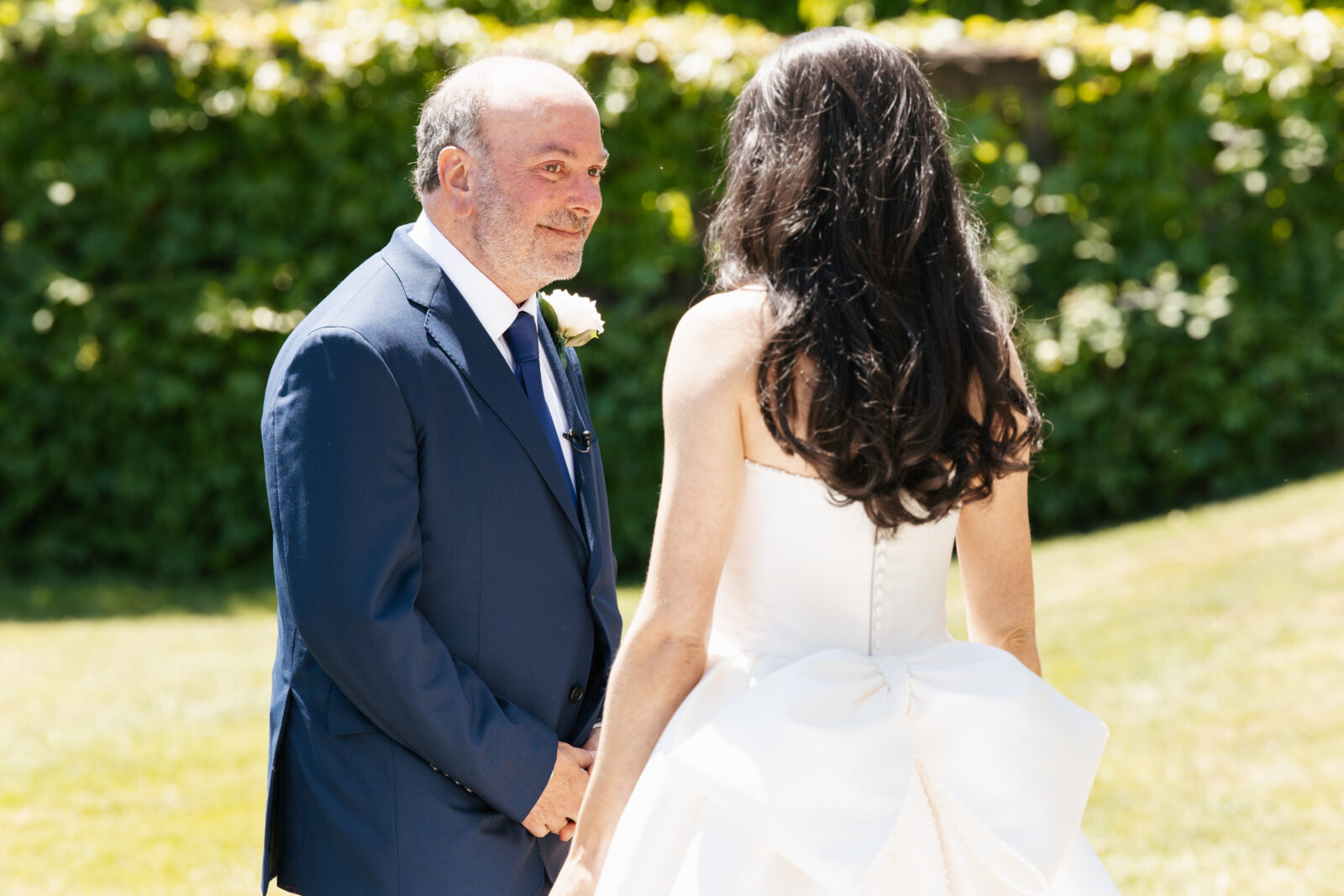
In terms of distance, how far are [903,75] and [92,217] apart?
7511 millimetres

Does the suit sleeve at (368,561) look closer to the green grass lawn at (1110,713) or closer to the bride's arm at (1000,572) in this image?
the bride's arm at (1000,572)

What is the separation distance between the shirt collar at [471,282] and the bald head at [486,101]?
0.31 ft

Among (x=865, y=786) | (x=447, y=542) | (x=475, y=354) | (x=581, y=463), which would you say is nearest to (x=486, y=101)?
(x=475, y=354)

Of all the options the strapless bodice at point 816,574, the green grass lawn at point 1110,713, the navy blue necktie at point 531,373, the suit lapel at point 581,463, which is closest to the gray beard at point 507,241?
the navy blue necktie at point 531,373

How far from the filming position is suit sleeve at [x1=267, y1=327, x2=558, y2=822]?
210cm

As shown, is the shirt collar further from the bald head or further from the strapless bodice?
the strapless bodice

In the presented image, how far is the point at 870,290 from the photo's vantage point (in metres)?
1.92

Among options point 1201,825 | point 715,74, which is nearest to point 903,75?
point 1201,825

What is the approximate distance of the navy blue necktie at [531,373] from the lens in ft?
8.08

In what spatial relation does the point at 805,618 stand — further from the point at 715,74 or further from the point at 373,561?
the point at 715,74

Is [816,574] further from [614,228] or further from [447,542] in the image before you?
[614,228]

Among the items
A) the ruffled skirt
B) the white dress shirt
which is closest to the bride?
the ruffled skirt

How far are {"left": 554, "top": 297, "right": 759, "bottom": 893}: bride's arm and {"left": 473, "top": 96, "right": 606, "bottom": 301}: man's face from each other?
1.65ft

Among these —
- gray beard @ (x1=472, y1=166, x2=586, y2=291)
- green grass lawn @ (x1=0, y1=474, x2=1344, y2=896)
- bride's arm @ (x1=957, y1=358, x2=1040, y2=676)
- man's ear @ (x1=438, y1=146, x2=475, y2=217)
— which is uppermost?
man's ear @ (x1=438, y1=146, x2=475, y2=217)
